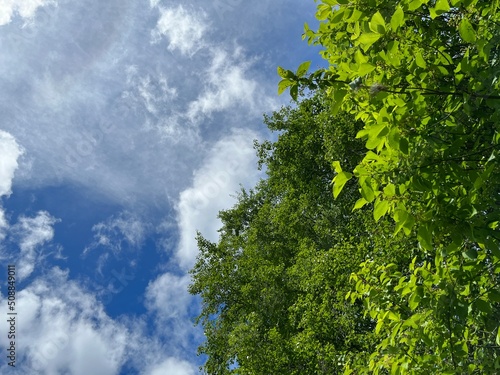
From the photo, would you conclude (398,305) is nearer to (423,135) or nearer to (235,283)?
(423,135)

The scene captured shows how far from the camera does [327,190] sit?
2364cm

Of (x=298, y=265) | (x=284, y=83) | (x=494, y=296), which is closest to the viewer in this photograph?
(x=284, y=83)

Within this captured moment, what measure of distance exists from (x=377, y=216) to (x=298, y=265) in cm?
1879

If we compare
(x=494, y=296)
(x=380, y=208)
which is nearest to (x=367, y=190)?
(x=380, y=208)

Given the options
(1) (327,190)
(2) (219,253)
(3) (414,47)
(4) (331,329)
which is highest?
(2) (219,253)

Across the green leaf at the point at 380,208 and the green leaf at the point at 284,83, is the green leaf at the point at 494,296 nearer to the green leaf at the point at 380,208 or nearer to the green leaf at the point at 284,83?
the green leaf at the point at 380,208

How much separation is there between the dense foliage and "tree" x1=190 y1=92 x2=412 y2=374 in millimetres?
86

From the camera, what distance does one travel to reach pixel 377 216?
3760 millimetres

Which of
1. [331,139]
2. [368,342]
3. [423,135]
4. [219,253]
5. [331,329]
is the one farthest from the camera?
[219,253]

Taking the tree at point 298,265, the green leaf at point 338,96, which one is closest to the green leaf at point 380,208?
the green leaf at point 338,96

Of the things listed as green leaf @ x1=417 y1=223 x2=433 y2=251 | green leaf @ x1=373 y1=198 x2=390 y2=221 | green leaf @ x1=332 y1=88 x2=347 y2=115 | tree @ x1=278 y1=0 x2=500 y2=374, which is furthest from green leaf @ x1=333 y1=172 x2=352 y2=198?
green leaf @ x1=417 y1=223 x2=433 y2=251

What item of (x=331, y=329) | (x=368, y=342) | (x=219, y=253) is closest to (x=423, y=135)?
(x=368, y=342)

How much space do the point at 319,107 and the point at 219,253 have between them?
11.6 m

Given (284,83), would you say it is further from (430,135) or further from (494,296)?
(494,296)
